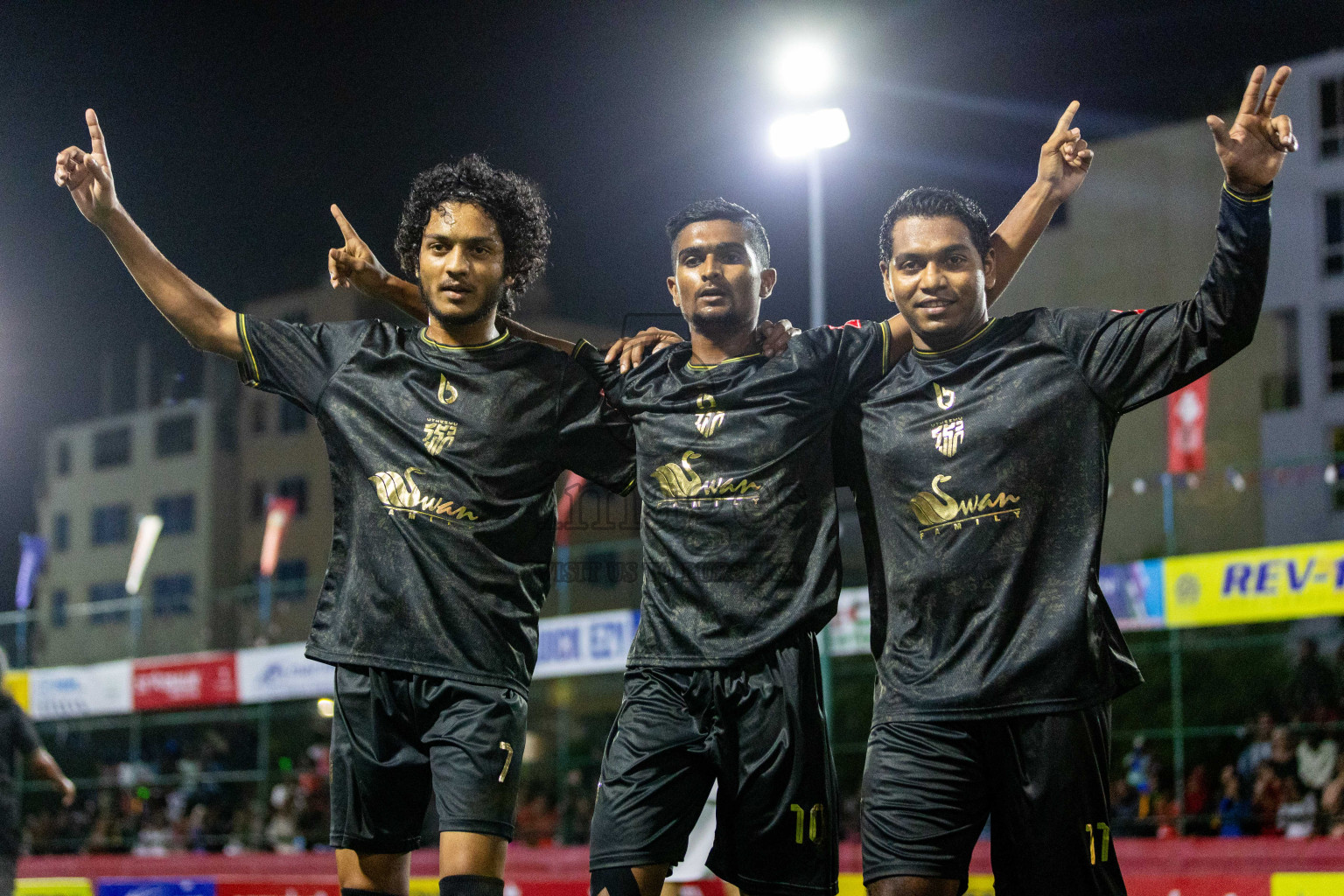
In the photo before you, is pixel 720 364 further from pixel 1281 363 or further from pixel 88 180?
pixel 1281 363

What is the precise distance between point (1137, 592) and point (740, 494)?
30.9ft

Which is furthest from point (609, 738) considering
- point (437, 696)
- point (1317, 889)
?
point (1317, 889)

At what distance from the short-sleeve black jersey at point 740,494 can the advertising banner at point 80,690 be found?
19.3 metres

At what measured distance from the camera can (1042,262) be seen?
1390 inches

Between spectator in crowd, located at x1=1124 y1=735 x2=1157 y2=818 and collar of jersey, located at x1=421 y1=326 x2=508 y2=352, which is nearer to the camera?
collar of jersey, located at x1=421 y1=326 x2=508 y2=352

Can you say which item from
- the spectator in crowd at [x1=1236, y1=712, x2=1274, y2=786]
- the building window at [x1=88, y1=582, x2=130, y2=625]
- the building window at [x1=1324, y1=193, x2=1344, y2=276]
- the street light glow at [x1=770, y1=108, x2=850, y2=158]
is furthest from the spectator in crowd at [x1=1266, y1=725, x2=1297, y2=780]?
the building window at [x1=88, y1=582, x2=130, y2=625]

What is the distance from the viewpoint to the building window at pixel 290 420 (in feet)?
143

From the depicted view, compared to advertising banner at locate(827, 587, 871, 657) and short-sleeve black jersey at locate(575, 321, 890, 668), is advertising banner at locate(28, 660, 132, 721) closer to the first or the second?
advertising banner at locate(827, 587, 871, 657)

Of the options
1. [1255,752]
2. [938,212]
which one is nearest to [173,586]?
[1255,752]

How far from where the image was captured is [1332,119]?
31.0 metres

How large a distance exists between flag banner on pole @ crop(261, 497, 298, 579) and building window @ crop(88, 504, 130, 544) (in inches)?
262

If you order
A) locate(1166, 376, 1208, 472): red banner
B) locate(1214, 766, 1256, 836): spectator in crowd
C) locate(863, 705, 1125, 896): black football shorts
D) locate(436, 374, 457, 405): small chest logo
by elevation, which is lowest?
locate(1214, 766, 1256, 836): spectator in crowd

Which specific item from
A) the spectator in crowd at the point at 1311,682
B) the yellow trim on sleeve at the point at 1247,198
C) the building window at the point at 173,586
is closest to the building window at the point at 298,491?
the building window at the point at 173,586

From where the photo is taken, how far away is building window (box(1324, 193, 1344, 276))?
30.8 meters
